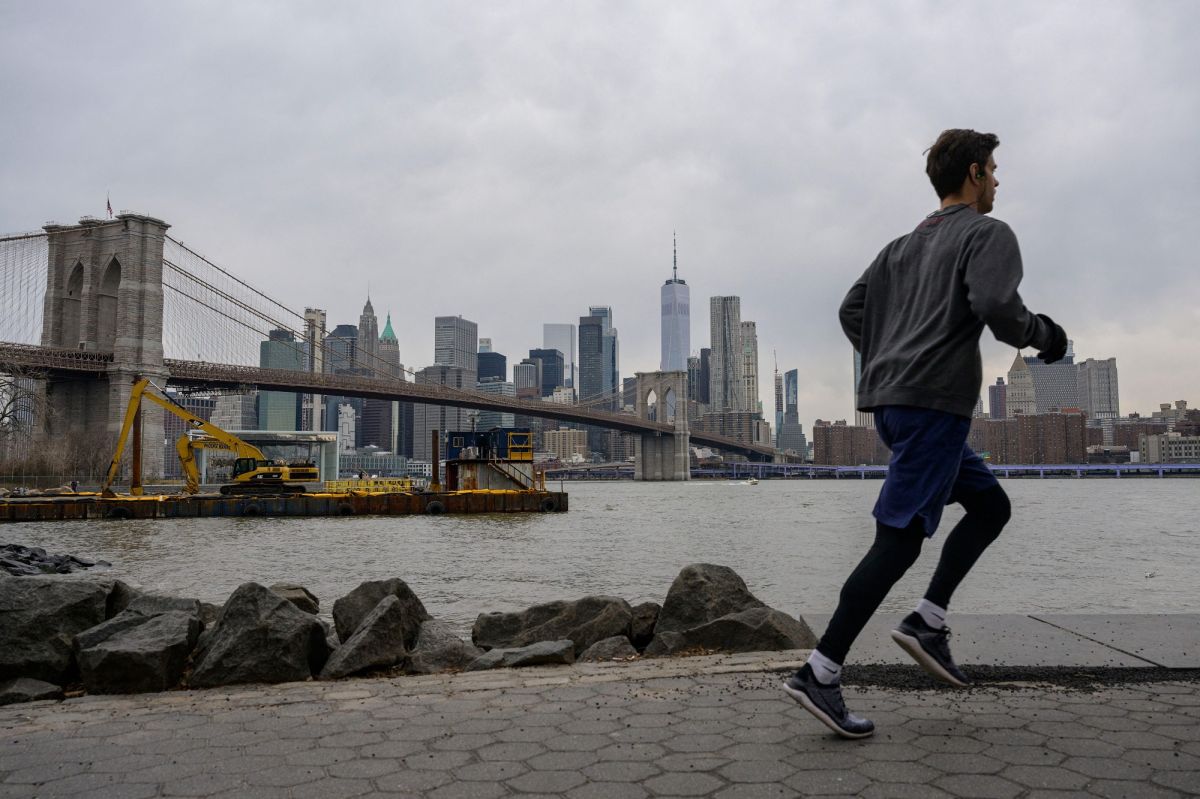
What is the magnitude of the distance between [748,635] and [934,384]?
5.68 ft

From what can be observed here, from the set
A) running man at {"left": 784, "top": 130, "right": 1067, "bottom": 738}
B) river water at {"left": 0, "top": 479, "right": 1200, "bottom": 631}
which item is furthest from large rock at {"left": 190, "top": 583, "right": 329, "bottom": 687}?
river water at {"left": 0, "top": 479, "right": 1200, "bottom": 631}

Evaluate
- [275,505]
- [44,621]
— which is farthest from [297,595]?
[275,505]

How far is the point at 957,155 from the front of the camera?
247cm

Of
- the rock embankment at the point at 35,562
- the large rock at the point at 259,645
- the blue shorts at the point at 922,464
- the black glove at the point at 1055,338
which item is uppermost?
the black glove at the point at 1055,338

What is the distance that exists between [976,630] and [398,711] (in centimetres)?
211

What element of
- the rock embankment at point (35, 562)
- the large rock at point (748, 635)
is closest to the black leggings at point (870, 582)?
the large rock at point (748, 635)

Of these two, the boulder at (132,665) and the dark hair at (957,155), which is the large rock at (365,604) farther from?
the dark hair at (957,155)

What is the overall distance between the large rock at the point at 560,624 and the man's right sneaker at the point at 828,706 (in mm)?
2170

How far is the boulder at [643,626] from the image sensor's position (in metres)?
4.45

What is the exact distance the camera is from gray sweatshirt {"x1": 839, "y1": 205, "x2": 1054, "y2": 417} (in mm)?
2172

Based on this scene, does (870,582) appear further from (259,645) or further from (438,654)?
(259,645)

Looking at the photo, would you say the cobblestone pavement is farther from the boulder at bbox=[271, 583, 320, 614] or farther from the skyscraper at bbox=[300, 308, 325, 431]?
the skyscraper at bbox=[300, 308, 325, 431]

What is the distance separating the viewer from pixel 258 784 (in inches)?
75.2

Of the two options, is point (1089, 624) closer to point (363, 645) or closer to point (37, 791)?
point (363, 645)
